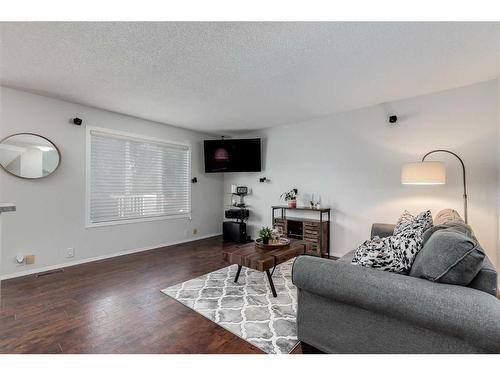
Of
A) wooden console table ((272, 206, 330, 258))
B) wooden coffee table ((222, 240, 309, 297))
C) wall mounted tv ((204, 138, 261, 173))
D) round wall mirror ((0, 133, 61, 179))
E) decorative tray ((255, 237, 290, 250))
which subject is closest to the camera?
wooden coffee table ((222, 240, 309, 297))

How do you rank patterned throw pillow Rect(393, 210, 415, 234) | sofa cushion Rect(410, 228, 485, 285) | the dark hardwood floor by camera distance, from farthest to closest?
patterned throw pillow Rect(393, 210, 415, 234), the dark hardwood floor, sofa cushion Rect(410, 228, 485, 285)

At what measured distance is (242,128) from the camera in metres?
5.02

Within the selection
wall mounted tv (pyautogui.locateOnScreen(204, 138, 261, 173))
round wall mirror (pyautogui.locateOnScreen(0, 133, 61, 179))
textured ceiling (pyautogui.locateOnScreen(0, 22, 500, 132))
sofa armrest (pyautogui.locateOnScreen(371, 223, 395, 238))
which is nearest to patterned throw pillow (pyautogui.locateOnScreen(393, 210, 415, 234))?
sofa armrest (pyautogui.locateOnScreen(371, 223, 395, 238))

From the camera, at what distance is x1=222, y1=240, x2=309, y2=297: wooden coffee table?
238 cm

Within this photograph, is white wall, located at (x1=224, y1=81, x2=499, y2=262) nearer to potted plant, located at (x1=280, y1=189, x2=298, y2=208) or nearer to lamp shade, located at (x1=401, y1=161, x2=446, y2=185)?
potted plant, located at (x1=280, y1=189, x2=298, y2=208)

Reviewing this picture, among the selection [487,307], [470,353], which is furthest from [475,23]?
[470,353]

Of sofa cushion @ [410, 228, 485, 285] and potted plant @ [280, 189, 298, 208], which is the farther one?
potted plant @ [280, 189, 298, 208]

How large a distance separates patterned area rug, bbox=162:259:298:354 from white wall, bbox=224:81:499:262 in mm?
1666

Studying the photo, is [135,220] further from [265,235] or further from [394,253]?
[394,253]

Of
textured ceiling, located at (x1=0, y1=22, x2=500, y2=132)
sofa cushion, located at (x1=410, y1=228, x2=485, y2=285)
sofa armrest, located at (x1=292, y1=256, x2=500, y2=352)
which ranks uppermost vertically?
textured ceiling, located at (x1=0, y1=22, x2=500, y2=132)

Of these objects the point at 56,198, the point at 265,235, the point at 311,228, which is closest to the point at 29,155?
the point at 56,198

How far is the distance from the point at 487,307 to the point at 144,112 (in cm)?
433

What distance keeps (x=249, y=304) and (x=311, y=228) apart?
79.9 inches

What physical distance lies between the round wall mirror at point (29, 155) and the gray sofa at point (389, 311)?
3539 mm
